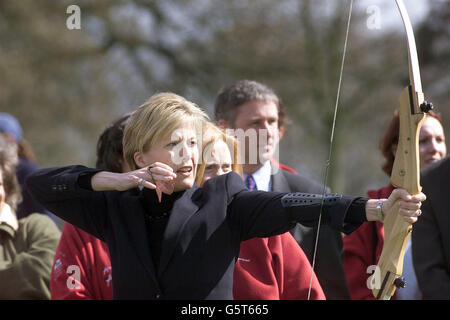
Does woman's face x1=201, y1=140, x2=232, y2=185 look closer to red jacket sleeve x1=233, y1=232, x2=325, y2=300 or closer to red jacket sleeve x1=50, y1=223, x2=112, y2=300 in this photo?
red jacket sleeve x1=233, y1=232, x2=325, y2=300

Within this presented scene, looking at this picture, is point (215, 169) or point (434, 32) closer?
point (215, 169)

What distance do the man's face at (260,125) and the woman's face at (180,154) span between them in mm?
1042

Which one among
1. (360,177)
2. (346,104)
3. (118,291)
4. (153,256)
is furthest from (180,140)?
(360,177)

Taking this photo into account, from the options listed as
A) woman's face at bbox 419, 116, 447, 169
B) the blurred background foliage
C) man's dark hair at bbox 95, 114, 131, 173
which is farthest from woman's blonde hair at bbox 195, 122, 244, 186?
the blurred background foliage

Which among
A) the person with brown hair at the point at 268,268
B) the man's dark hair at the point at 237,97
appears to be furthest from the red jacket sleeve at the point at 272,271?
the man's dark hair at the point at 237,97

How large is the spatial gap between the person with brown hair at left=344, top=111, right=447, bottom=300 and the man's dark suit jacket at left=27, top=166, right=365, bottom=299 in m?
1.27

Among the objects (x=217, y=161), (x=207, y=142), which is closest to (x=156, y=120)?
(x=207, y=142)

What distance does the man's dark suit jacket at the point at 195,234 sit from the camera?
6.70 feet

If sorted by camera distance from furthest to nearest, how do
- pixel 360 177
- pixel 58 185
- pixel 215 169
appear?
Result: pixel 360 177
pixel 215 169
pixel 58 185

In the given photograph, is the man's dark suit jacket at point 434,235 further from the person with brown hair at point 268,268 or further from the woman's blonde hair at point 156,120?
the woman's blonde hair at point 156,120

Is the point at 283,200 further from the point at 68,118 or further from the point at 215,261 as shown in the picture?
the point at 68,118

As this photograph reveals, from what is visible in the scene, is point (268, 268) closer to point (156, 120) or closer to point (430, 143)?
point (156, 120)

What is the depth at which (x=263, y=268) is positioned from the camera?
246cm

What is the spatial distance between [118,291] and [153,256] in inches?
5.8
